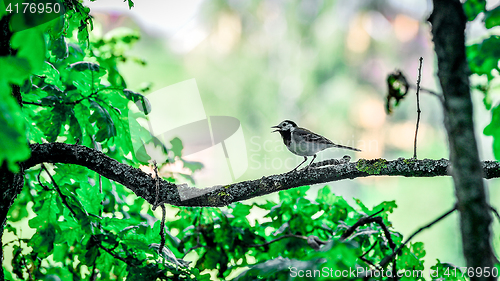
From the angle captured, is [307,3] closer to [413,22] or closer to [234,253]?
[413,22]

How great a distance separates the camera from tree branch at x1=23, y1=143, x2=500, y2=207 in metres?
1.57

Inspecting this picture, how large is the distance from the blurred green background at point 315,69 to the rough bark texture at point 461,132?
351 inches

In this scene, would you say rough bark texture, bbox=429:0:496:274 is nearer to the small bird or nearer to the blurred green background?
the small bird

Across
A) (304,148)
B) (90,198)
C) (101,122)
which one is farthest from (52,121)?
(304,148)

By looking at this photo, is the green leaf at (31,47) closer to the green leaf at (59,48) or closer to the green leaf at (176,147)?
the green leaf at (59,48)

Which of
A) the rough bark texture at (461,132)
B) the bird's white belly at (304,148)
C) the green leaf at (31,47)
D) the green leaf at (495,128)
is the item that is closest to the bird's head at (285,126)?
the bird's white belly at (304,148)

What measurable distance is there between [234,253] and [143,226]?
56 cm

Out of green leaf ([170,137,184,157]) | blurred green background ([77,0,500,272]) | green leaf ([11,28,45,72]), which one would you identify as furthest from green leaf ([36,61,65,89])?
blurred green background ([77,0,500,272])

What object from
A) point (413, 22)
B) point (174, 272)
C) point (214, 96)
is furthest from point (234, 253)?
point (413, 22)

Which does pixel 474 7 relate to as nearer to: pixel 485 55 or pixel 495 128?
pixel 485 55

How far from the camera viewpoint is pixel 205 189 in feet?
5.48

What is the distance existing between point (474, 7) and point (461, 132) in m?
0.50

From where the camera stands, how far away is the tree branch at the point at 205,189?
5.14ft

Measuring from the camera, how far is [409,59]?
1182cm
